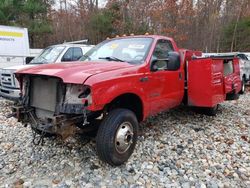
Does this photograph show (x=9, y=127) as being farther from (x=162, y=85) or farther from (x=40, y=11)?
(x=40, y=11)

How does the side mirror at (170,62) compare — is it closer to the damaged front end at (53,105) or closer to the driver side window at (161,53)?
the driver side window at (161,53)

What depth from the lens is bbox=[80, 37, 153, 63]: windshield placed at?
482cm

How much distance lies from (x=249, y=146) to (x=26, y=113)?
3.84 metres

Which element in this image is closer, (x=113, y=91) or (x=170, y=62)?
(x=113, y=91)

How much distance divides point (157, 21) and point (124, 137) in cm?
2257

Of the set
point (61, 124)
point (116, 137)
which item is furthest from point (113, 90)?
point (61, 124)

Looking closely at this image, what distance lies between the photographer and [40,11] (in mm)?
21484

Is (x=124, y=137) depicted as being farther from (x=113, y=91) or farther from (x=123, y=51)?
(x=123, y=51)

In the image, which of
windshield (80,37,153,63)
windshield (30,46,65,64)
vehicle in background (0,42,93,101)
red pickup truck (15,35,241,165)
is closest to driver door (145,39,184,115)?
red pickup truck (15,35,241,165)

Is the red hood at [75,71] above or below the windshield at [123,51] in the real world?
below

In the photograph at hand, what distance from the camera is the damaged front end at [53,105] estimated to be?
360cm

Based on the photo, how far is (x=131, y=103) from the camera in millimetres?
4648

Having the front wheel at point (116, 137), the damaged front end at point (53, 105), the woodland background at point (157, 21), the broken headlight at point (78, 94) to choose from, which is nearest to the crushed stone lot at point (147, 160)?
the front wheel at point (116, 137)

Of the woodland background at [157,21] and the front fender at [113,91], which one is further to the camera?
the woodland background at [157,21]
